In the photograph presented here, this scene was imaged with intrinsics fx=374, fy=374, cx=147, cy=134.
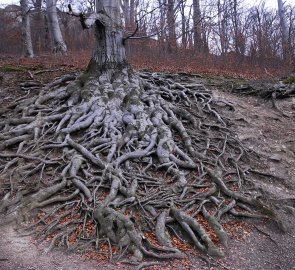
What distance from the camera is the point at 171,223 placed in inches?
226

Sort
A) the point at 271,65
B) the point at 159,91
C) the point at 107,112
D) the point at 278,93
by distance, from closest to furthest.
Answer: the point at 107,112
the point at 159,91
the point at 278,93
the point at 271,65

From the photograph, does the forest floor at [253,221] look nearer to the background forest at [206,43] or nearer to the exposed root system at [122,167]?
the exposed root system at [122,167]

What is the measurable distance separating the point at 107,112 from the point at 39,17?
73.1ft

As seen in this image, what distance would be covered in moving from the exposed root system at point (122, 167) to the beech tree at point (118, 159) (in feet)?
0.06

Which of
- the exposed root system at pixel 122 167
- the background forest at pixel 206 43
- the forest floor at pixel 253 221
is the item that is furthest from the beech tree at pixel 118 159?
the background forest at pixel 206 43

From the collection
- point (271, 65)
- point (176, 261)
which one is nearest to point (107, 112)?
point (176, 261)

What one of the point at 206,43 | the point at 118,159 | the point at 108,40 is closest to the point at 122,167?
the point at 118,159

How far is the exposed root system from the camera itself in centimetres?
546

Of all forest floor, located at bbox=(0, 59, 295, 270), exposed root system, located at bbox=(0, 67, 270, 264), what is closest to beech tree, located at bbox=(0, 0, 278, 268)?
exposed root system, located at bbox=(0, 67, 270, 264)

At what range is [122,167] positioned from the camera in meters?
6.93

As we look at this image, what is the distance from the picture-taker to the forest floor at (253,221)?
490 cm

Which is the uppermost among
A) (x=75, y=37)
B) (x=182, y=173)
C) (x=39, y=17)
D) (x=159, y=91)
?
(x=39, y=17)

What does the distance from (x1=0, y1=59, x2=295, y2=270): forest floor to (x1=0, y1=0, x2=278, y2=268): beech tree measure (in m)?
0.23

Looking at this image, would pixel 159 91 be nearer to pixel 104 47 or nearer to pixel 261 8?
pixel 104 47
